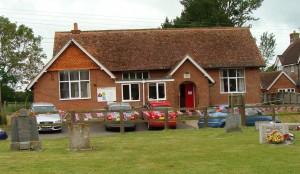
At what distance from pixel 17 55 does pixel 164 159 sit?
69.8m

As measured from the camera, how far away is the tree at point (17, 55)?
81.7 m

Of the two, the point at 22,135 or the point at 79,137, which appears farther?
the point at 22,135

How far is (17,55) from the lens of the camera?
8244 centimetres

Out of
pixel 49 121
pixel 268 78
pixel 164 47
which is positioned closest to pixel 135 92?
pixel 164 47

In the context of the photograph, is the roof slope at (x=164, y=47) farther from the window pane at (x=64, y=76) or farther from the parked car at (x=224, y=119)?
the parked car at (x=224, y=119)

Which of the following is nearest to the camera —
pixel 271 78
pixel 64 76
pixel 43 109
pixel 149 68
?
pixel 43 109

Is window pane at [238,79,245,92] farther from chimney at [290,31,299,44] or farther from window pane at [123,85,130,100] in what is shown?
chimney at [290,31,299,44]

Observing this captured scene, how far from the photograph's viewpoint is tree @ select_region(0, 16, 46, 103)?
268ft

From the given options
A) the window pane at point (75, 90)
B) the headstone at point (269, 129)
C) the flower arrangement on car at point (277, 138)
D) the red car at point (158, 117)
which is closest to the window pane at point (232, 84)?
the window pane at point (75, 90)

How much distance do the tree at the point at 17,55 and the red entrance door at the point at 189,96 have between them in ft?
128

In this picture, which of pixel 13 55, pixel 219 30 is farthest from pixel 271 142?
pixel 13 55

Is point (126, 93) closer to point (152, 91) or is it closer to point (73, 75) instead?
point (152, 91)

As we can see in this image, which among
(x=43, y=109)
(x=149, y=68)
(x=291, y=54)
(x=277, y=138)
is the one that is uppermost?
(x=291, y=54)

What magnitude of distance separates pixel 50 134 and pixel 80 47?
49.0ft
